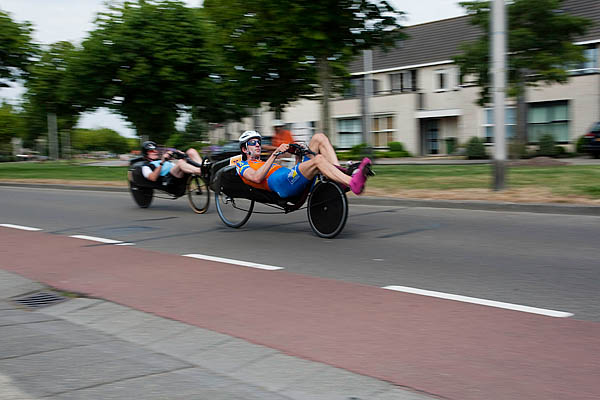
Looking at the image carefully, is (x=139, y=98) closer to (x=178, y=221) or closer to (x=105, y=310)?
(x=178, y=221)

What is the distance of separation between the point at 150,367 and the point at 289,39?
478 inches

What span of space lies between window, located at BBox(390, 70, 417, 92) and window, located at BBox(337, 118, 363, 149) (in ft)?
10.9

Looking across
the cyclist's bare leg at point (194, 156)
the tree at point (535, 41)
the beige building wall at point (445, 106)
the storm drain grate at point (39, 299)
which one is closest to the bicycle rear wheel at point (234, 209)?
the cyclist's bare leg at point (194, 156)

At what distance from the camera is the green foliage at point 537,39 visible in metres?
19.8

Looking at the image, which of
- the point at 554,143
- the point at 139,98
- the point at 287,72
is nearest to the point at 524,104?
the point at 554,143

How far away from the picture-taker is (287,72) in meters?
18.8

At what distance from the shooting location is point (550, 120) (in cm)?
3077

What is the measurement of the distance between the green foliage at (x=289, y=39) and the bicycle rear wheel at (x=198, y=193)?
4837 millimetres

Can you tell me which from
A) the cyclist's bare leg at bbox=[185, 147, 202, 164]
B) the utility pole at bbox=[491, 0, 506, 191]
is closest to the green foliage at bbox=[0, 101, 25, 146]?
the cyclist's bare leg at bbox=[185, 147, 202, 164]

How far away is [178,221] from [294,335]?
6.77 m

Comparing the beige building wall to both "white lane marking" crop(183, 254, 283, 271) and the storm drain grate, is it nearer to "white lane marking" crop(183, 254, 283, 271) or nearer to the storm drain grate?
"white lane marking" crop(183, 254, 283, 271)

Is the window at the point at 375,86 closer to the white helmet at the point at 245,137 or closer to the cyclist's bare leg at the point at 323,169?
the white helmet at the point at 245,137

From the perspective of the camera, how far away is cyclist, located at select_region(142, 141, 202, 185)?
11.6 meters

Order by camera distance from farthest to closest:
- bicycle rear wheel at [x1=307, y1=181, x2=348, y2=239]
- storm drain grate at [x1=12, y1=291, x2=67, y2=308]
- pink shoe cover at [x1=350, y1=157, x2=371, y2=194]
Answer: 1. bicycle rear wheel at [x1=307, y1=181, x2=348, y2=239]
2. pink shoe cover at [x1=350, y1=157, x2=371, y2=194]
3. storm drain grate at [x1=12, y1=291, x2=67, y2=308]
